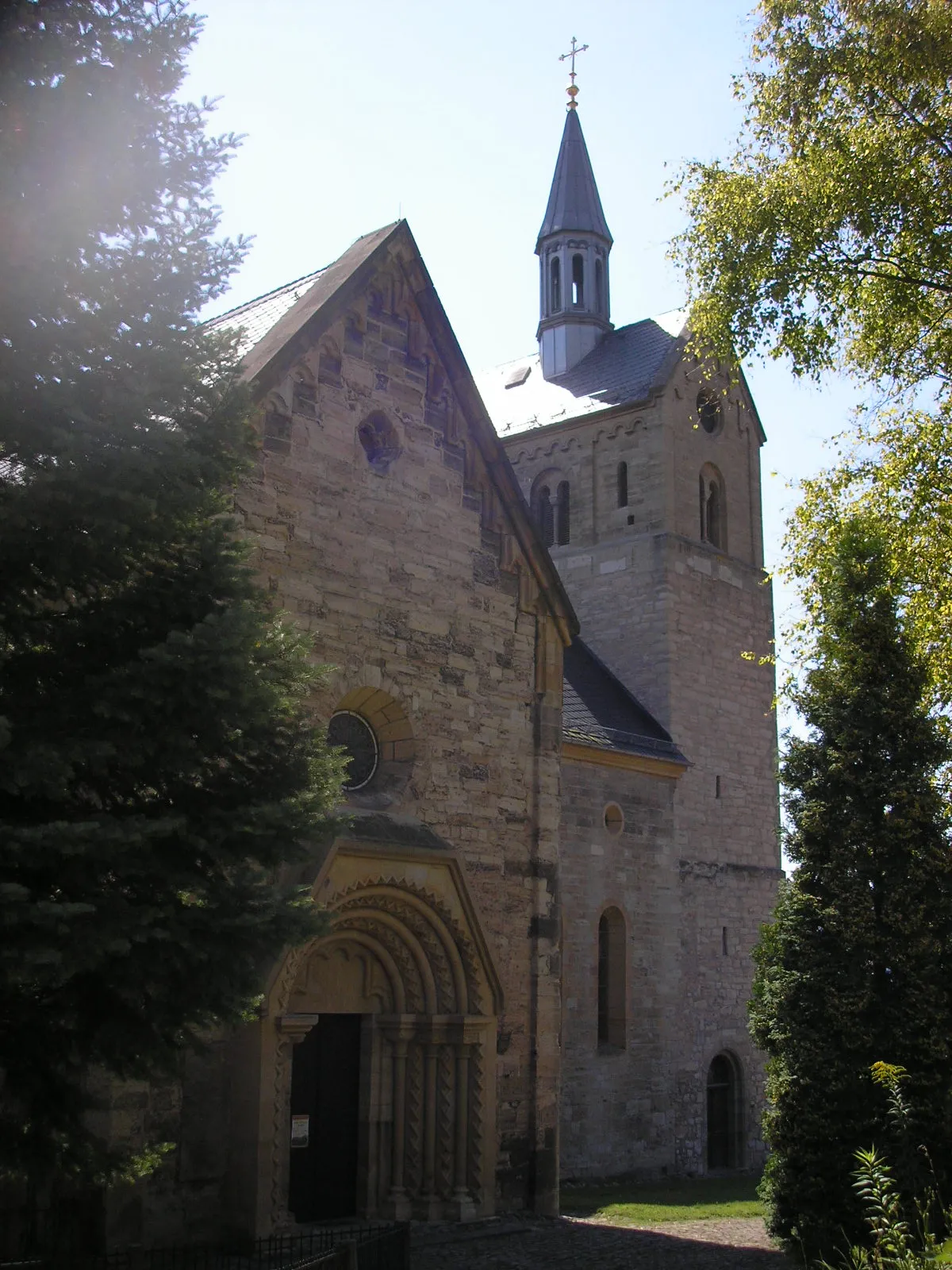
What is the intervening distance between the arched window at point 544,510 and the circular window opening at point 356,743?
14.7 metres

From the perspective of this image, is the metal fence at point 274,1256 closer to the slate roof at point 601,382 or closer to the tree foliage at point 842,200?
the tree foliage at point 842,200

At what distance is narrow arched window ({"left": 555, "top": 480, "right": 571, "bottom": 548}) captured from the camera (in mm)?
27406

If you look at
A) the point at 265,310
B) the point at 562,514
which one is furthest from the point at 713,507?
the point at 265,310

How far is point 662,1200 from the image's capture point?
17812 millimetres

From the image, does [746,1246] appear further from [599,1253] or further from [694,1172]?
[694,1172]

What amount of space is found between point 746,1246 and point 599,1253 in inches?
73.8

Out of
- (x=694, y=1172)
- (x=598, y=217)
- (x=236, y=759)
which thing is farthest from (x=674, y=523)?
(x=236, y=759)

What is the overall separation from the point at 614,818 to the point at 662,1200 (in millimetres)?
5854

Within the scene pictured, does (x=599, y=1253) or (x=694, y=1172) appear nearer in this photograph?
(x=599, y=1253)

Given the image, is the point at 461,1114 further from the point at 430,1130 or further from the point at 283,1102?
the point at 283,1102

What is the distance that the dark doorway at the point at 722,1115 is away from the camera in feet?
75.7

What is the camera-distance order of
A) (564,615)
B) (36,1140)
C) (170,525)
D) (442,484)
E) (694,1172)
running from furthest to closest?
1. (694,1172)
2. (564,615)
3. (442,484)
4. (170,525)
5. (36,1140)

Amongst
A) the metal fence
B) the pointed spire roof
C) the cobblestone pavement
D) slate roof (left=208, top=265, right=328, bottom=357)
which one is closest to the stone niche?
the cobblestone pavement

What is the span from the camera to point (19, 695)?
710cm
